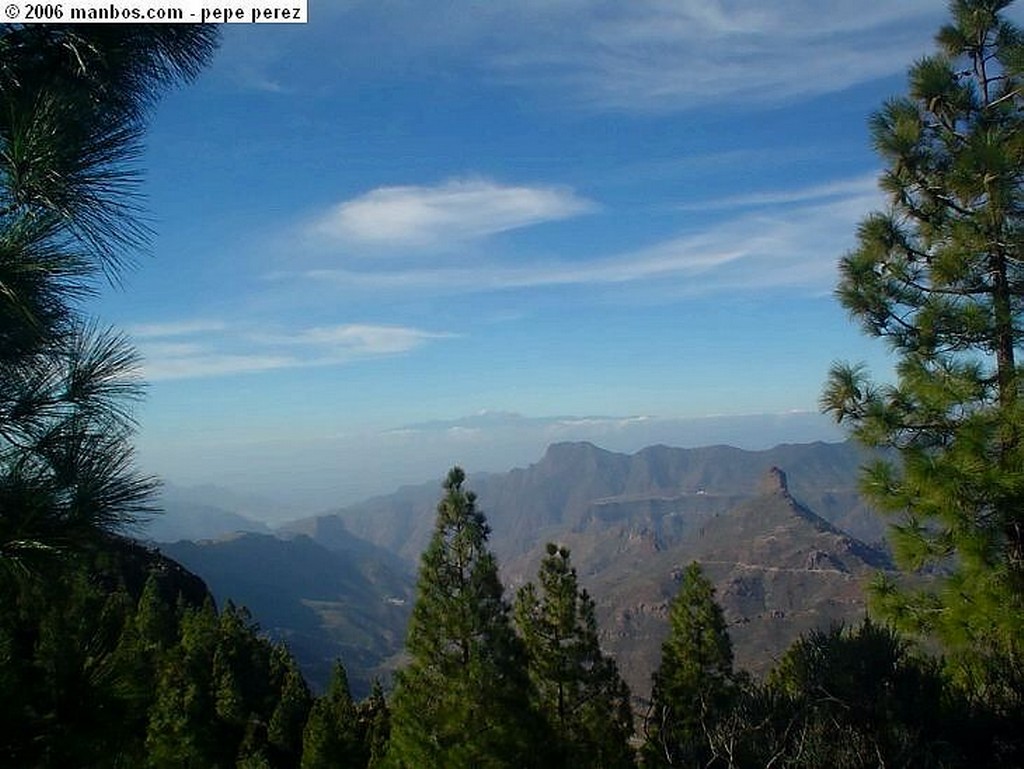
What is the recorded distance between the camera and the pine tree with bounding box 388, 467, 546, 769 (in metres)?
14.4

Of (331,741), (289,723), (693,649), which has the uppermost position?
(693,649)

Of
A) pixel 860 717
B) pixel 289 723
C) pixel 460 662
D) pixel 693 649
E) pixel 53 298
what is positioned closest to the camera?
pixel 53 298

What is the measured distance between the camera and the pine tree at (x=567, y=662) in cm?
1627

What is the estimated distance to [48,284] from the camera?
352 cm

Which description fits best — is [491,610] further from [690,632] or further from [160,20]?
[160,20]

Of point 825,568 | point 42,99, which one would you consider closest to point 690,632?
point 42,99

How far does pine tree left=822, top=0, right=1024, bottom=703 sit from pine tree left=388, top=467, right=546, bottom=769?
7.96m

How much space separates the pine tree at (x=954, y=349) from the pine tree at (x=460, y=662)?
7.96m

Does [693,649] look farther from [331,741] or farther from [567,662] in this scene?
[331,741]

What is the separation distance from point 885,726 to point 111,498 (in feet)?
22.8

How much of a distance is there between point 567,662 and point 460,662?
273 centimetres

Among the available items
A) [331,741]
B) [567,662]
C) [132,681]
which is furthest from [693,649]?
[132,681]


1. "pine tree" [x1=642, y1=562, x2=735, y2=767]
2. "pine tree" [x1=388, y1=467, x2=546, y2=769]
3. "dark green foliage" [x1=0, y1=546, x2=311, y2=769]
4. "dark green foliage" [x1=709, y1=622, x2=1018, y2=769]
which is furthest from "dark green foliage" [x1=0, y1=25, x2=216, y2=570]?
"pine tree" [x1=642, y1=562, x2=735, y2=767]

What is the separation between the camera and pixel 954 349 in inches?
336
